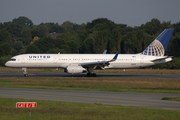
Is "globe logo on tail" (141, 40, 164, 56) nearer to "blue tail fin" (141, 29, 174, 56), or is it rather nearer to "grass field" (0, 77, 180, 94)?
"blue tail fin" (141, 29, 174, 56)

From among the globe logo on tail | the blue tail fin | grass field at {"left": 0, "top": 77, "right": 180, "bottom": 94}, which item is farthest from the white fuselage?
grass field at {"left": 0, "top": 77, "right": 180, "bottom": 94}

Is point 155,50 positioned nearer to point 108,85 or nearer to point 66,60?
point 66,60

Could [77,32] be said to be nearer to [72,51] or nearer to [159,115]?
[72,51]

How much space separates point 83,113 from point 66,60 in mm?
35162

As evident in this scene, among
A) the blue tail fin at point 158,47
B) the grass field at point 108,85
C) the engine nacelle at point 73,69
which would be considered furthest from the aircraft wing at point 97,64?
the grass field at point 108,85

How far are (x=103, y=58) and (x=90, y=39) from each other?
64.8 metres

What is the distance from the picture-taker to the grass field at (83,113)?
15.2 meters

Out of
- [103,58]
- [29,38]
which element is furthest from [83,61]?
[29,38]

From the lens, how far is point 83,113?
648 inches

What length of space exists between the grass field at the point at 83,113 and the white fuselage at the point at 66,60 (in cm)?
3116

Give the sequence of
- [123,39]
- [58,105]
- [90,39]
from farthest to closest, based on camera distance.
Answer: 1. [90,39]
2. [123,39]
3. [58,105]

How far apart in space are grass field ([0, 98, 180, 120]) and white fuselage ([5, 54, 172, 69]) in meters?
31.2

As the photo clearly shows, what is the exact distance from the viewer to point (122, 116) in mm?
15578

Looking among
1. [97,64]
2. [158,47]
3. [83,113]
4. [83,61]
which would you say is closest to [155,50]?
[158,47]
